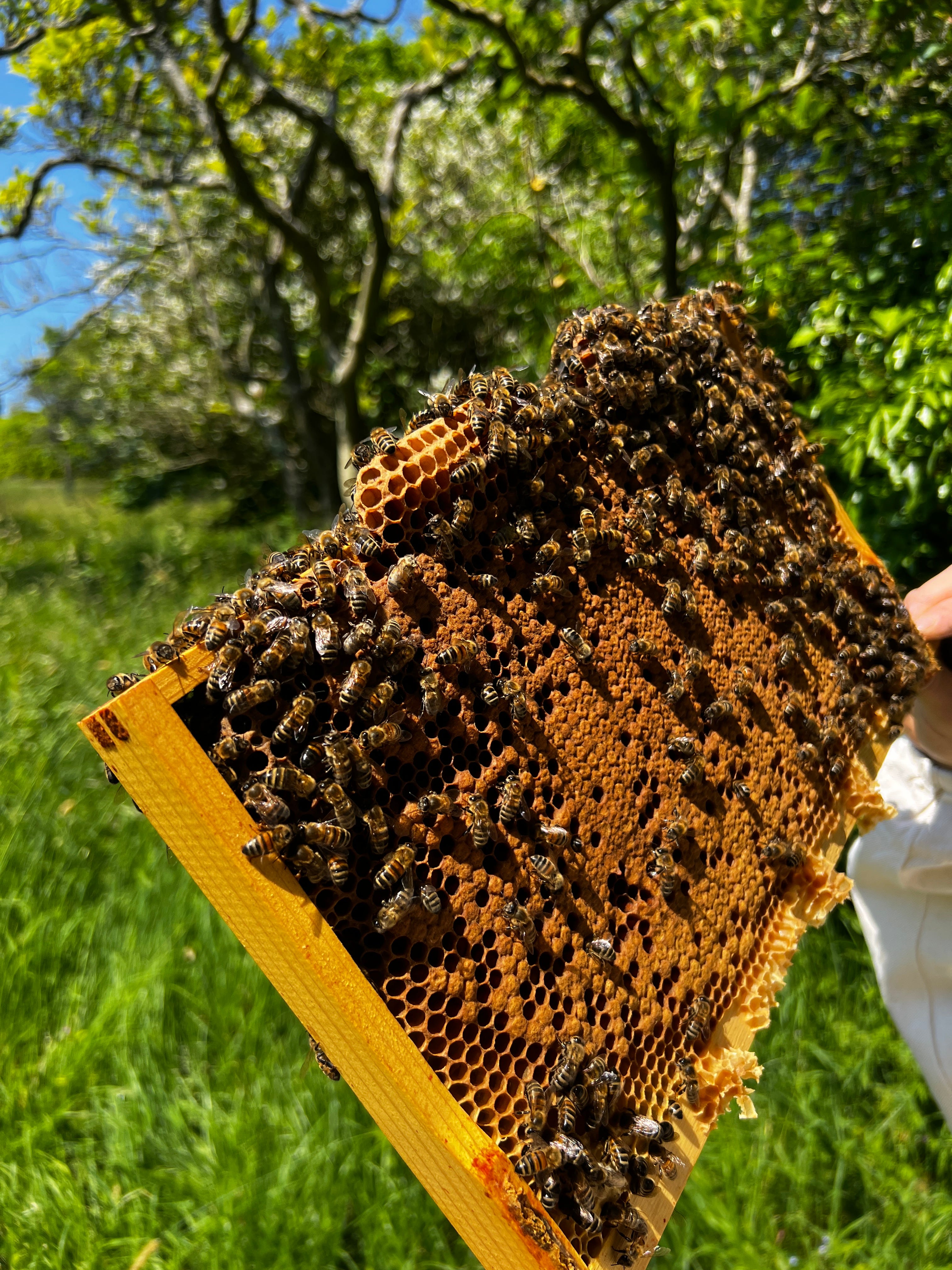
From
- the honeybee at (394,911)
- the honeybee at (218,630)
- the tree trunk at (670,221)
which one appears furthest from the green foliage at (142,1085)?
the tree trunk at (670,221)

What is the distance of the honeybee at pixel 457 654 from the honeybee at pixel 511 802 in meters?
0.26

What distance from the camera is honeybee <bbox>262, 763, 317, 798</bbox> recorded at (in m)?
1.24

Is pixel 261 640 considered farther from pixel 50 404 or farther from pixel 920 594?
pixel 50 404

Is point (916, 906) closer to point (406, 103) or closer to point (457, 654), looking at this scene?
point (457, 654)

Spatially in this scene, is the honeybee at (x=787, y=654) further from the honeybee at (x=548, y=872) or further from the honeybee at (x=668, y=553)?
the honeybee at (x=548, y=872)

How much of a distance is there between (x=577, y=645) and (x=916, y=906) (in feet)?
8.22

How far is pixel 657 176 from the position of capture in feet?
14.6

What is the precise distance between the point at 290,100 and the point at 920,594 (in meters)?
5.43

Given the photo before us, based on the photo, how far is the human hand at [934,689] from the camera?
8.78 feet

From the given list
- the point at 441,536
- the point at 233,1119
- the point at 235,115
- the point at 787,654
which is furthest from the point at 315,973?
the point at 235,115

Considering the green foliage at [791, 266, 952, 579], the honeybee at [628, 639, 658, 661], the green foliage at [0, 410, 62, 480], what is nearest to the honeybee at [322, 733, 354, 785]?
the honeybee at [628, 639, 658, 661]

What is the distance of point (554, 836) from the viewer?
5.07ft

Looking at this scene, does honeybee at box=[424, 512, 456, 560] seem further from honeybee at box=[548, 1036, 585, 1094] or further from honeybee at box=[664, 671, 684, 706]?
honeybee at box=[548, 1036, 585, 1094]

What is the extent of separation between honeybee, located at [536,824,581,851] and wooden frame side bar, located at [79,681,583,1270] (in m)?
0.46
